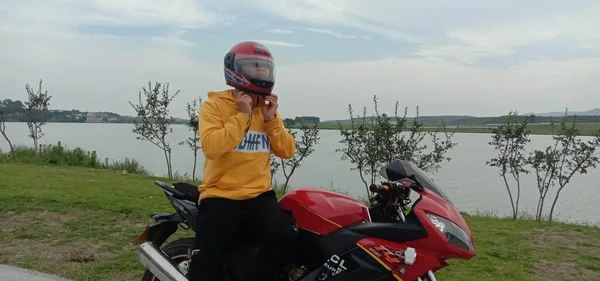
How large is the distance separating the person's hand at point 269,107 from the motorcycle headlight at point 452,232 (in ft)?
3.60

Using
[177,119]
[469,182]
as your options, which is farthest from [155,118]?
[469,182]

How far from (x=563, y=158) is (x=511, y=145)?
1.07m

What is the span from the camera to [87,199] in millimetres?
7598

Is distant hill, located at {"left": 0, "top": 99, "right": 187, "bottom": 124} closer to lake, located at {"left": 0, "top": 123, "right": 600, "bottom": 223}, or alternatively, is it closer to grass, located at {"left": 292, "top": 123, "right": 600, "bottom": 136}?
lake, located at {"left": 0, "top": 123, "right": 600, "bottom": 223}

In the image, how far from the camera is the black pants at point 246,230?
9.46ft

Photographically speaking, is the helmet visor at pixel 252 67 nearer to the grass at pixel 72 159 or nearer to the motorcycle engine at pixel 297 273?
the motorcycle engine at pixel 297 273

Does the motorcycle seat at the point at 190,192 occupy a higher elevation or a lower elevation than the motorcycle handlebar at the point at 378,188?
lower

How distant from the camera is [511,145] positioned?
448 inches

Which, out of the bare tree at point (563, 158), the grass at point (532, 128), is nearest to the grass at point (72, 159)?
the grass at point (532, 128)

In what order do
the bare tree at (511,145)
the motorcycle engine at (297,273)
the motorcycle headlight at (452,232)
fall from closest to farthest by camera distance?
the motorcycle headlight at (452,232) → the motorcycle engine at (297,273) → the bare tree at (511,145)

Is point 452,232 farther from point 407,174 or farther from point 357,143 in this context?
point 357,143

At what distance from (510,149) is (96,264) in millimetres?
9526

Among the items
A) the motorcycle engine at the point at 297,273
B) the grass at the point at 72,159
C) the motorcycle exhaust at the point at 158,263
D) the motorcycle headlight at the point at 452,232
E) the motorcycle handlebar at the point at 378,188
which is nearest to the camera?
the motorcycle headlight at the point at 452,232

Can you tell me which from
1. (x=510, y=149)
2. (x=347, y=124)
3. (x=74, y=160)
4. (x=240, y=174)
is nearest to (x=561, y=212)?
Answer: (x=510, y=149)
